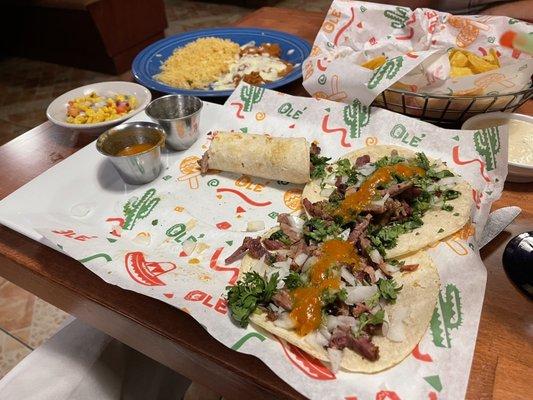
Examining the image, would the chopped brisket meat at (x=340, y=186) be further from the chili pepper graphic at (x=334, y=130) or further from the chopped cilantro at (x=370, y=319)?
the chopped cilantro at (x=370, y=319)

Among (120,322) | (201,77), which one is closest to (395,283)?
(120,322)

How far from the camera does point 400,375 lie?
3.71 ft

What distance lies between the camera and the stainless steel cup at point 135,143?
1854 mm

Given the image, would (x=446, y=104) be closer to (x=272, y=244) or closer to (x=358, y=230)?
(x=358, y=230)

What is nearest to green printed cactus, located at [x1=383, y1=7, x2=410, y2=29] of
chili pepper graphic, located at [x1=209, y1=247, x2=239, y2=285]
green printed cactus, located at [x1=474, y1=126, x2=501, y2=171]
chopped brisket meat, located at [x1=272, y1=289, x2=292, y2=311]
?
green printed cactus, located at [x1=474, y1=126, x2=501, y2=171]

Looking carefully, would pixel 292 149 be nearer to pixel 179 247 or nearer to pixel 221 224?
Result: pixel 221 224

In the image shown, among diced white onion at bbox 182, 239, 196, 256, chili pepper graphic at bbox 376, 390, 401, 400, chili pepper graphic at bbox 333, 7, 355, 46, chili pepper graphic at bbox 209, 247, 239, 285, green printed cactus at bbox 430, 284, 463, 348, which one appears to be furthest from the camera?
chili pepper graphic at bbox 333, 7, 355, 46

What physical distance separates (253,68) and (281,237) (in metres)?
1.57

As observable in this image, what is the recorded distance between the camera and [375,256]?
148cm

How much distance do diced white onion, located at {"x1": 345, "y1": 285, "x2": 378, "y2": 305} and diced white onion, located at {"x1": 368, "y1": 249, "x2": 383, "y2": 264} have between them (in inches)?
5.4

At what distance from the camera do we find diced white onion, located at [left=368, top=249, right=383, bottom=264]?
1.47 metres

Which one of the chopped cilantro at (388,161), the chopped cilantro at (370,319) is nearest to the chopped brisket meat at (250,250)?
the chopped cilantro at (370,319)

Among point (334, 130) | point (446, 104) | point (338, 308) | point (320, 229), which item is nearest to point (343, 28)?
point (334, 130)

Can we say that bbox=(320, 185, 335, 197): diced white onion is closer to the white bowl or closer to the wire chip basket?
the wire chip basket
